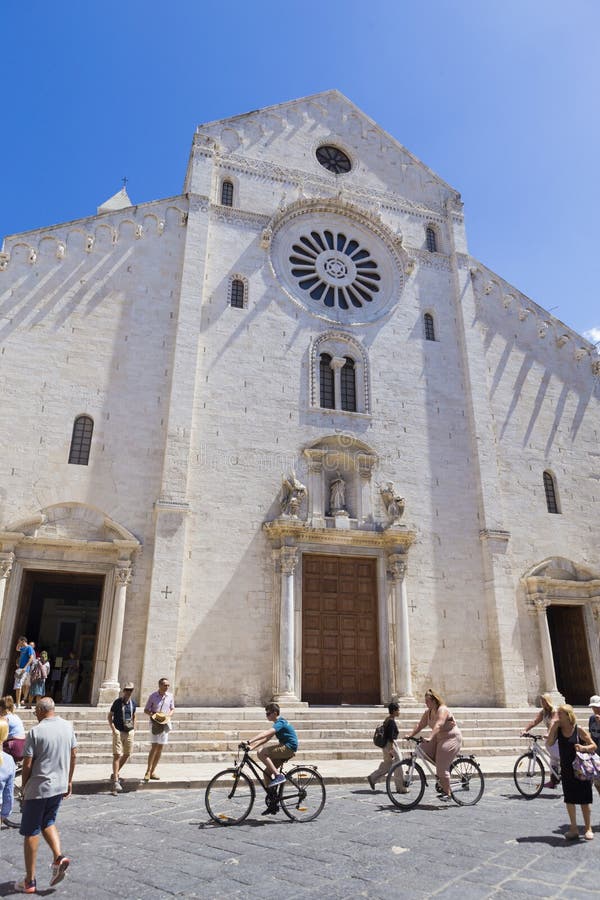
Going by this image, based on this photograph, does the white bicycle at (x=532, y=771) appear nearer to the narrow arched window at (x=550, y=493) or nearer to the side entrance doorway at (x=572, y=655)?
the side entrance doorway at (x=572, y=655)

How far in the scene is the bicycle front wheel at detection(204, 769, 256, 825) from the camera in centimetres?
742

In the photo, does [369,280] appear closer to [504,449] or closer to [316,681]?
[504,449]

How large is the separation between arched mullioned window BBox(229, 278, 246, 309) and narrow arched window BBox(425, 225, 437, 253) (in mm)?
7413

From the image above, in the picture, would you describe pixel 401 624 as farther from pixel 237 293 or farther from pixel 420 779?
pixel 237 293

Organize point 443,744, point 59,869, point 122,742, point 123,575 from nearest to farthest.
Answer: point 59,869 → point 443,744 → point 122,742 → point 123,575

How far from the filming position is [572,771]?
23.0ft

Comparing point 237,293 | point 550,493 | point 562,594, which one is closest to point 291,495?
point 237,293

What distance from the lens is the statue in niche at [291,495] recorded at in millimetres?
16750

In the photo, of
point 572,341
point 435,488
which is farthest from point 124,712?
point 572,341

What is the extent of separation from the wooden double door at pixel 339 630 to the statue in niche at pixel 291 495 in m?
1.33

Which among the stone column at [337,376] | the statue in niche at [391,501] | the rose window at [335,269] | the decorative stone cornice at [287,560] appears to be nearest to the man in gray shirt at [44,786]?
the decorative stone cornice at [287,560]

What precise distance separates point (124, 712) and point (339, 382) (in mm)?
11795

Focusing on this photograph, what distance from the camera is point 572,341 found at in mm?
22141

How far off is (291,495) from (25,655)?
7.29 metres
